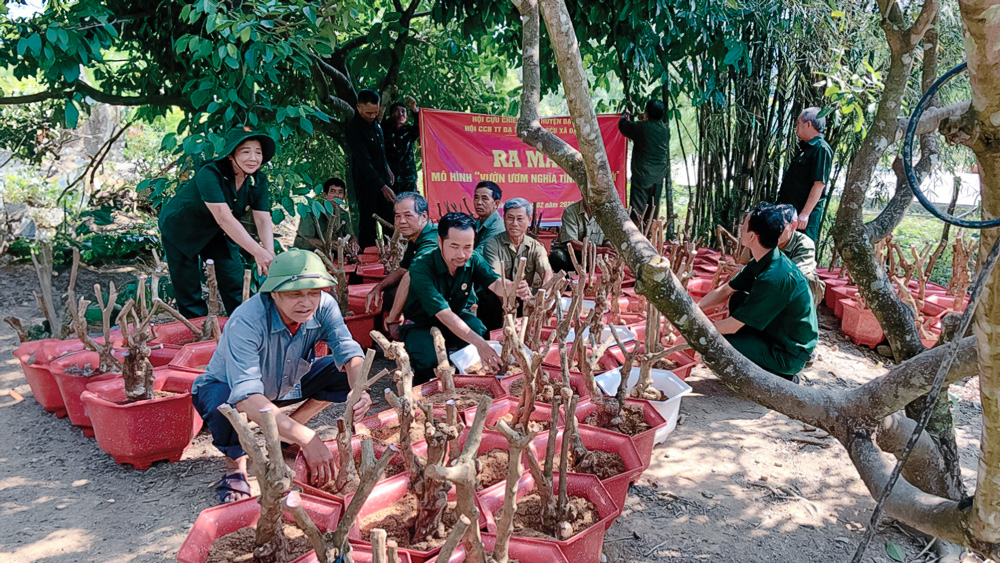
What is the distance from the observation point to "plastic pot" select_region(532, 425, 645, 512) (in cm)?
218

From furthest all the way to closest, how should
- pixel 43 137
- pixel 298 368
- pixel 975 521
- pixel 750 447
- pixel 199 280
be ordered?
pixel 43 137 → pixel 199 280 → pixel 750 447 → pixel 298 368 → pixel 975 521

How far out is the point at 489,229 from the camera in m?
3.95

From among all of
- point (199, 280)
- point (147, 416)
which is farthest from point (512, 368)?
point (199, 280)

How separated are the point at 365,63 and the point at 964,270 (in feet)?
15.6

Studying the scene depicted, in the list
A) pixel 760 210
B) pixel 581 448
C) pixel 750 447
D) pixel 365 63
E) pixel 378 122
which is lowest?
pixel 750 447

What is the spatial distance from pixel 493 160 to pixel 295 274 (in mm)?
4200

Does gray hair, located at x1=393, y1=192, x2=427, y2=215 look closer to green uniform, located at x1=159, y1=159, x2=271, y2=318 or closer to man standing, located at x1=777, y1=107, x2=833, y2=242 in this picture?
green uniform, located at x1=159, y1=159, x2=271, y2=318

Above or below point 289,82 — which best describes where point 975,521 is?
below

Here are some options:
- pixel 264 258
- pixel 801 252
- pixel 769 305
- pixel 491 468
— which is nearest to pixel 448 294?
pixel 264 258

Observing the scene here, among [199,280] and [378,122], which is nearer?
[199,280]

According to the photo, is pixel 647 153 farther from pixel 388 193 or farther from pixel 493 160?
pixel 388 193

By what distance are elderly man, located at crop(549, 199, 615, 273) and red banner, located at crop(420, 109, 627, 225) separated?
3.09 ft

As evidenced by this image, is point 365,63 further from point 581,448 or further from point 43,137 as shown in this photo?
point 581,448

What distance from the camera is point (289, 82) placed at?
493 centimetres
